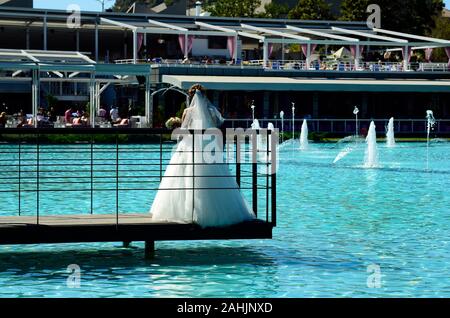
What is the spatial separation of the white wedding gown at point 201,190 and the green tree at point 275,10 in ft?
277

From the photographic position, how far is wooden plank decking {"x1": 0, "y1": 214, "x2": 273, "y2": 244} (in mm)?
12656

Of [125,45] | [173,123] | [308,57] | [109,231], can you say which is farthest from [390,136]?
[109,231]

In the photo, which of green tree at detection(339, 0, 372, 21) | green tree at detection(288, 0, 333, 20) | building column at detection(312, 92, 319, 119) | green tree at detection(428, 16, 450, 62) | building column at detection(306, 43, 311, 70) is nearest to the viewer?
building column at detection(312, 92, 319, 119)

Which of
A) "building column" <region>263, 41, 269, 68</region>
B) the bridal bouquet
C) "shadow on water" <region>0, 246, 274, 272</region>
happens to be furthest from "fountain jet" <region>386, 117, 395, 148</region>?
"shadow on water" <region>0, 246, 274, 272</region>

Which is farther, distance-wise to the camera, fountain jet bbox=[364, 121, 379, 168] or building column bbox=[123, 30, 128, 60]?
building column bbox=[123, 30, 128, 60]

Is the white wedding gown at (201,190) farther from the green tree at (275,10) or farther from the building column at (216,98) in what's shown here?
the green tree at (275,10)

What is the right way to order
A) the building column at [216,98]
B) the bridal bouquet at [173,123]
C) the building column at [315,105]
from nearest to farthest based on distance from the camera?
1. the bridal bouquet at [173,123]
2. the building column at [216,98]
3. the building column at [315,105]

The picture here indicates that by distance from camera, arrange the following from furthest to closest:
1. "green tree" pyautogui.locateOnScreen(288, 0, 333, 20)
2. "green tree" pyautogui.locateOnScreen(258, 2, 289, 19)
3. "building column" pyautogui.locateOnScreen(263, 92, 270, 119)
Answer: "green tree" pyautogui.locateOnScreen(258, 2, 289, 19), "green tree" pyautogui.locateOnScreen(288, 0, 333, 20), "building column" pyautogui.locateOnScreen(263, 92, 270, 119)

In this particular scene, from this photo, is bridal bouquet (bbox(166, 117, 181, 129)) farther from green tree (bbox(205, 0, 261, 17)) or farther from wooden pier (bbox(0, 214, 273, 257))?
green tree (bbox(205, 0, 261, 17))

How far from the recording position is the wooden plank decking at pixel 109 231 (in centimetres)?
1266

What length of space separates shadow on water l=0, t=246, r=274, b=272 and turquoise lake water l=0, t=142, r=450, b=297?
13mm

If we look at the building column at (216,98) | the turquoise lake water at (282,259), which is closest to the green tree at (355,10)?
the building column at (216,98)

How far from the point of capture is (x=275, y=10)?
10194cm

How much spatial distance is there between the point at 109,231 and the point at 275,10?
9059cm
